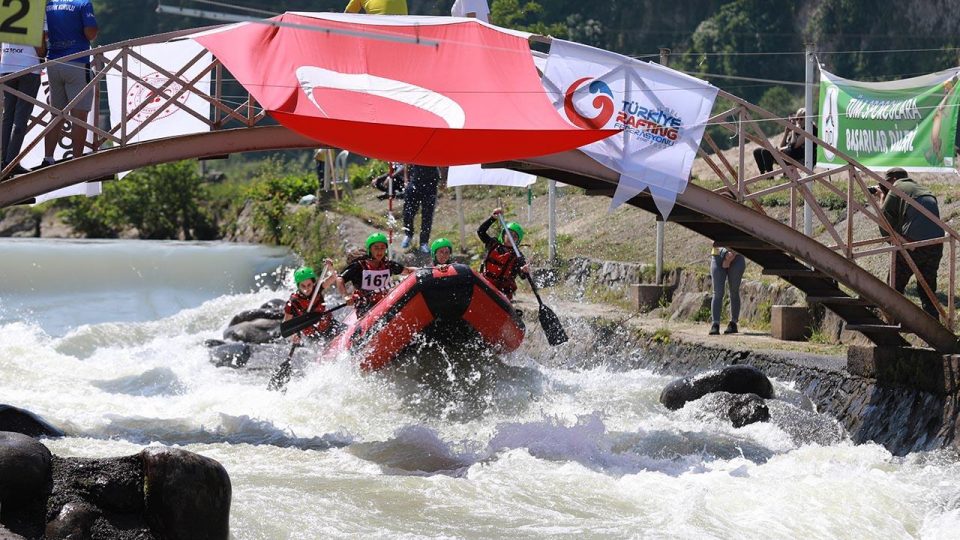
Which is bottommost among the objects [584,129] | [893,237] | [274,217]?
[274,217]

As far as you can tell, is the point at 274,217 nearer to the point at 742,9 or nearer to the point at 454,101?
the point at 742,9

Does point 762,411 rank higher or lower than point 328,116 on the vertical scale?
lower

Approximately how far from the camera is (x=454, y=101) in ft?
37.7

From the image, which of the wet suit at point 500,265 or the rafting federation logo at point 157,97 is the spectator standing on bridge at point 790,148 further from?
the rafting federation logo at point 157,97

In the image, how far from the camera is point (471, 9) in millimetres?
15250

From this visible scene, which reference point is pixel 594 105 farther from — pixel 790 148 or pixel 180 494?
pixel 180 494

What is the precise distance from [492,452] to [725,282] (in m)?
4.30

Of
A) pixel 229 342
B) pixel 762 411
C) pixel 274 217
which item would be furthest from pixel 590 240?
pixel 274 217

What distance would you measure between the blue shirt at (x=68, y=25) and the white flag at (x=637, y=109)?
13.5 ft

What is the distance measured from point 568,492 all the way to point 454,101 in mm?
3194

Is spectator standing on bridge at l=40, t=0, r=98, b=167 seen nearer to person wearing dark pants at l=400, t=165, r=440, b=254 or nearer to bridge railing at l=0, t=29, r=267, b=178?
bridge railing at l=0, t=29, r=267, b=178

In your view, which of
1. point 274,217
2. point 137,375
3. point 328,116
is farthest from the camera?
point 274,217

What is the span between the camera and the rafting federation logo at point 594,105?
1136cm

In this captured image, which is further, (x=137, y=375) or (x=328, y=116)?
(x=137, y=375)
